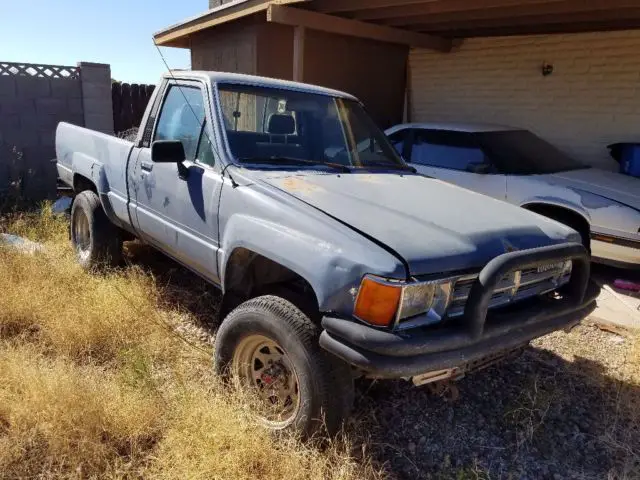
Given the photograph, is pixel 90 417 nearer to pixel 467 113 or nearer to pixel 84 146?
pixel 84 146

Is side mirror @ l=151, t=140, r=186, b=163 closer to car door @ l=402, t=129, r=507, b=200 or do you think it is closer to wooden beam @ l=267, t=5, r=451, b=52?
car door @ l=402, t=129, r=507, b=200

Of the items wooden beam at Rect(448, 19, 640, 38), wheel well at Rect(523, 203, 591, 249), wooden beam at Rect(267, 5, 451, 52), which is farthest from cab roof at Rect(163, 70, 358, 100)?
wooden beam at Rect(448, 19, 640, 38)

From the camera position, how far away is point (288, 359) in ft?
8.33

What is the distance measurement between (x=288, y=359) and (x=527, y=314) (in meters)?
1.20

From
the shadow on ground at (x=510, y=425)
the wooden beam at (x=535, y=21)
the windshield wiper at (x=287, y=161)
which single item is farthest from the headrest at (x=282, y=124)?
the wooden beam at (x=535, y=21)

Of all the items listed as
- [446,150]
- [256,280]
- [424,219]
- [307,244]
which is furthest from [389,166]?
[446,150]

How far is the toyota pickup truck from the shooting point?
2.24 meters

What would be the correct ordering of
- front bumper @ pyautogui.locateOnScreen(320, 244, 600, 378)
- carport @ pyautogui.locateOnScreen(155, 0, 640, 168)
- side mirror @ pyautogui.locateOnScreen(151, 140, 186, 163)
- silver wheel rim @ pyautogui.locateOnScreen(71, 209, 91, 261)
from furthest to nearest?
1. carport @ pyautogui.locateOnScreen(155, 0, 640, 168)
2. silver wheel rim @ pyautogui.locateOnScreen(71, 209, 91, 261)
3. side mirror @ pyautogui.locateOnScreen(151, 140, 186, 163)
4. front bumper @ pyautogui.locateOnScreen(320, 244, 600, 378)

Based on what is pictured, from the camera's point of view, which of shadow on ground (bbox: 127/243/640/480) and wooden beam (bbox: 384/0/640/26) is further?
wooden beam (bbox: 384/0/640/26)

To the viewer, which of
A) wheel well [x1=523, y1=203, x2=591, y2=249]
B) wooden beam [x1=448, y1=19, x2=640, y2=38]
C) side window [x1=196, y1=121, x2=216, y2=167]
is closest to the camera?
side window [x1=196, y1=121, x2=216, y2=167]

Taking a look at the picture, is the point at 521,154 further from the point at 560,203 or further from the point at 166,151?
the point at 166,151

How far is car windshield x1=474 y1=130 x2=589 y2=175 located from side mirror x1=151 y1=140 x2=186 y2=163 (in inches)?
154

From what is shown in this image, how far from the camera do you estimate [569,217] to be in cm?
542

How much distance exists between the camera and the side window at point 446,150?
20.3 ft
